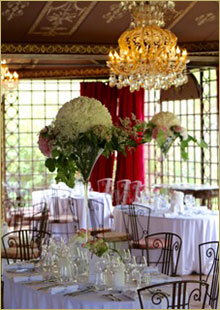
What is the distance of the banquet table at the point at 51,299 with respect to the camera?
4551 millimetres

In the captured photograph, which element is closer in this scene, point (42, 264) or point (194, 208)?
point (42, 264)

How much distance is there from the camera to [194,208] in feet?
30.8

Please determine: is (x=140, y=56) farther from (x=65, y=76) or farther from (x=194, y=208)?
(x=65, y=76)

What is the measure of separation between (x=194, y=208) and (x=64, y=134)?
480 centimetres

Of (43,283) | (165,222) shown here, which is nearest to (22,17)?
(165,222)

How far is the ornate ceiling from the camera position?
10211 millimetres

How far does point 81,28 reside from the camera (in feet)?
35.7

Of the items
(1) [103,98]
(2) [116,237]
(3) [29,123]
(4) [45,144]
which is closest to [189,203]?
(2) [116,237]

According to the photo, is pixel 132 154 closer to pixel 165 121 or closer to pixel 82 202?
pixel 82 202

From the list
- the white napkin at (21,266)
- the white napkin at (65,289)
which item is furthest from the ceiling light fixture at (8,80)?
the white napkin at (65,289)

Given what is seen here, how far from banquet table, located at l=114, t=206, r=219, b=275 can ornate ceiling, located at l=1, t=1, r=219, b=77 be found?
3.35 metres

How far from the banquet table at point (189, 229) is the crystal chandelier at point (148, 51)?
1.79 meters

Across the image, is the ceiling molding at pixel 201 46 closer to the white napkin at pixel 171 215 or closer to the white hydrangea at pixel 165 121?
the white napkin at pixel 171 215

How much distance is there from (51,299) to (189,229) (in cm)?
441
